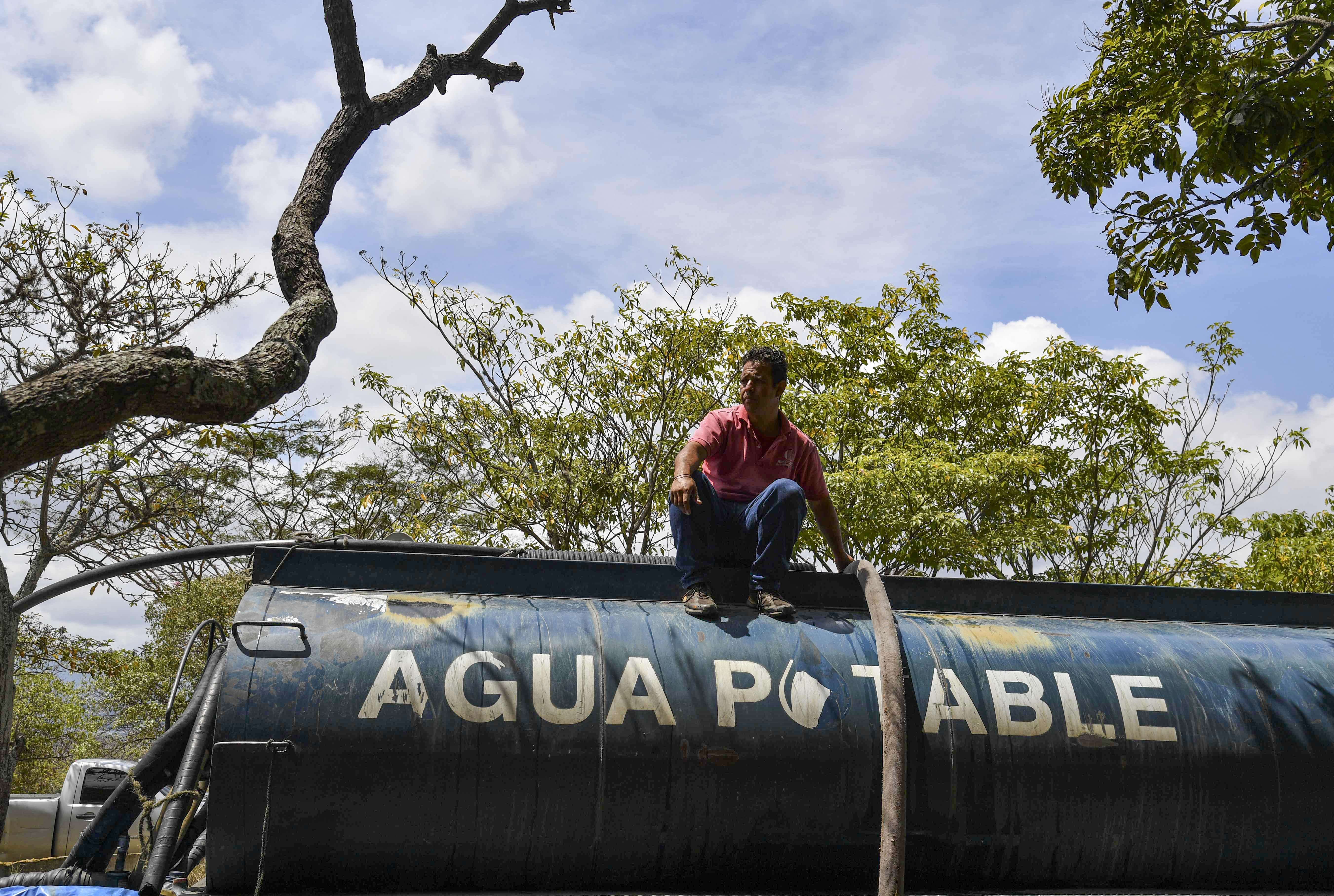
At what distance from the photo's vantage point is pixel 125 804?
414cm

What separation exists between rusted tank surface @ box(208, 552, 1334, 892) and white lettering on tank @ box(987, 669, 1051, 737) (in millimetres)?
14

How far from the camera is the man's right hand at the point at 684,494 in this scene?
4.61m

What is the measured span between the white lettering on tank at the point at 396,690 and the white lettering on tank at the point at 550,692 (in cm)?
45

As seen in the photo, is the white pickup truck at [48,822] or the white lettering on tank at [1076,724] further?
the white pickup truck at [48,822]

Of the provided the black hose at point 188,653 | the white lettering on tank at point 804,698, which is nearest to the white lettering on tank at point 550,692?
the white lettering on tank at point 804,698

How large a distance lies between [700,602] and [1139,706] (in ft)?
6.75

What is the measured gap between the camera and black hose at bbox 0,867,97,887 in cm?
398

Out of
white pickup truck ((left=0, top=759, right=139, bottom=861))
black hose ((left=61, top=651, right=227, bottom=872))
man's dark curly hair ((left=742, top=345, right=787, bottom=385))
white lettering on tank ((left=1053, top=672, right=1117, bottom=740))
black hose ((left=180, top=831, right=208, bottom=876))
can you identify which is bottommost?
white pickup truck ((left=0, top=759, right=139, bottom=861))

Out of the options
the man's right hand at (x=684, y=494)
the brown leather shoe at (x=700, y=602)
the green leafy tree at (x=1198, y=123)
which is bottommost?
the brown leather shoe at (x=700, y=602)

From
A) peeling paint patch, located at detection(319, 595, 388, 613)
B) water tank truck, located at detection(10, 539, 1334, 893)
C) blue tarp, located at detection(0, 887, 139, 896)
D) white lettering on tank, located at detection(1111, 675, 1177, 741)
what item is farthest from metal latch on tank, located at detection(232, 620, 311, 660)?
white lettering on tank, located at detection(1111, 675, 1177, 741)

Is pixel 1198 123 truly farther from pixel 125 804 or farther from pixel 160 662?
pixel 160 662

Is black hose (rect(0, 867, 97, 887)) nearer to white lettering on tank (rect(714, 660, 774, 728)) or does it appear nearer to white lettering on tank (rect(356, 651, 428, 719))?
white lettering on tank (rect(356, 651, 428, 719))

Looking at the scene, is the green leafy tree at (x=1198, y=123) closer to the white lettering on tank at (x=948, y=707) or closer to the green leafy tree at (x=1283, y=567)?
the white lettering on tank at (x=948, y=707)

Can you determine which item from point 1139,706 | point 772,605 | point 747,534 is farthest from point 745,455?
point 1139,706
